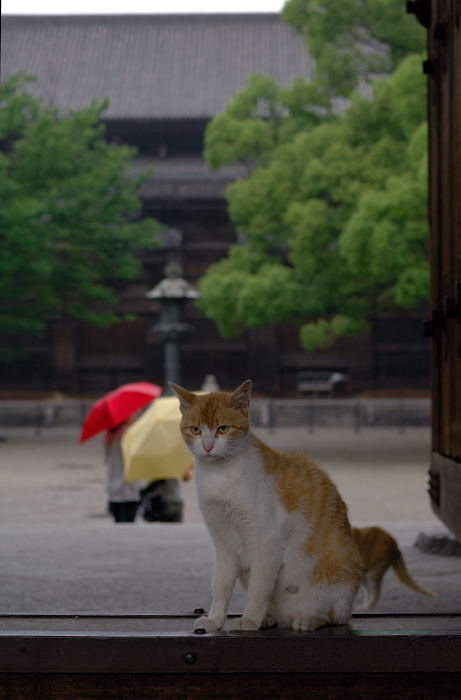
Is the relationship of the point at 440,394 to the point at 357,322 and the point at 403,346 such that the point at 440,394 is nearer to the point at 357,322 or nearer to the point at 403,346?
the point at 357,322

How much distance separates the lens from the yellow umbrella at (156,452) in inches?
289

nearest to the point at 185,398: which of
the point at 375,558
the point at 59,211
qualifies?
the point at 375,558

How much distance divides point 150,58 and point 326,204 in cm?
1744

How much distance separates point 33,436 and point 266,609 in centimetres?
2153

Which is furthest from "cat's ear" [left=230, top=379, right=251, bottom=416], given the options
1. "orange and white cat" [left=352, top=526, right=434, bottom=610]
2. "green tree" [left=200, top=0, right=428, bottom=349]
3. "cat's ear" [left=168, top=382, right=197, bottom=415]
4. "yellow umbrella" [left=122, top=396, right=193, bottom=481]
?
"green tree" [left=200, top=0, right=428, bottom=349]

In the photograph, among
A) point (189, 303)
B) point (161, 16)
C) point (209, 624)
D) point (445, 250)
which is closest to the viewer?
point (209, 624)

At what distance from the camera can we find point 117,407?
299 inches

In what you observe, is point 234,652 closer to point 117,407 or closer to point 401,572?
point 401,572

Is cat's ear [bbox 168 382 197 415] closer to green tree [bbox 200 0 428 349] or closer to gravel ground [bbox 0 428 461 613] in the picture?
gravel ground [bbox 0 428 461 613]

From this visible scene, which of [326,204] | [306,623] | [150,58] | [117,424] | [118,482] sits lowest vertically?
[118,482]

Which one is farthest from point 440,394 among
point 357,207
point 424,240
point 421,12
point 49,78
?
point 49,78

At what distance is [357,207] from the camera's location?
1739 cm

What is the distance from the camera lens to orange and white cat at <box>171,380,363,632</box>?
271 cm

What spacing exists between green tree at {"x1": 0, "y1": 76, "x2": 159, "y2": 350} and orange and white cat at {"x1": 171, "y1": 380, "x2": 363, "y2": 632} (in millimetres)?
20050
